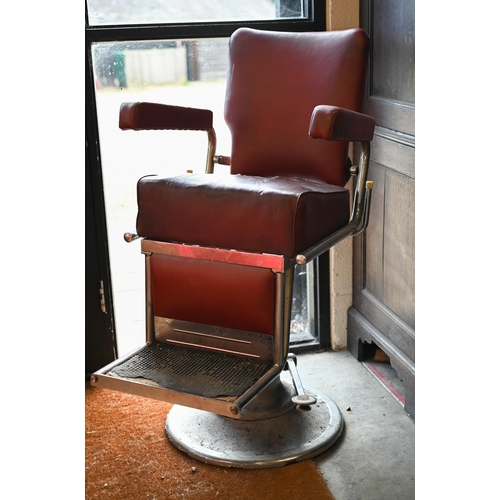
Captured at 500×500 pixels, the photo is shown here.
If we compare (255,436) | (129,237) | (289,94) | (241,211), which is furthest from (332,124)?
(255,436)

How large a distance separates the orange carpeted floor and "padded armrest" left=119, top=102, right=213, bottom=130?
0.92 metres

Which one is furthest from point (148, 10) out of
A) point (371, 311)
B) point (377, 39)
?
point (371, 311)

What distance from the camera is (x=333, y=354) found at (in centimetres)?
254

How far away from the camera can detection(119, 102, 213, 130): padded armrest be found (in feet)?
5.91

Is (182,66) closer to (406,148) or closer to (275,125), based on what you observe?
(275,125)

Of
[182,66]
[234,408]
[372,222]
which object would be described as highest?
[182,66]

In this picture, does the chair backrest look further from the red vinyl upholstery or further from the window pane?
the window pane

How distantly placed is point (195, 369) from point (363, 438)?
1.86ft

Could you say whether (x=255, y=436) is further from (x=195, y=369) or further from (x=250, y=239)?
(x=250, y=239)

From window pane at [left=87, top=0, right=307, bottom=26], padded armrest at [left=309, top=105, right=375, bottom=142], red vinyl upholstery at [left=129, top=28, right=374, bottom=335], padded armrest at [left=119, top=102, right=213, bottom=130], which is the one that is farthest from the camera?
window pane at [left=87, top=0, right=307, bottom=26]

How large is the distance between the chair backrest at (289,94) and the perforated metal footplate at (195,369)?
0.60 meters

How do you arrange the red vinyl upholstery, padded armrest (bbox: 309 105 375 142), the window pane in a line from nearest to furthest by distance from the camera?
1. padded armrest (bbox: 309 105 375 142)
2. the red vinyl upholstery
3. the window pane

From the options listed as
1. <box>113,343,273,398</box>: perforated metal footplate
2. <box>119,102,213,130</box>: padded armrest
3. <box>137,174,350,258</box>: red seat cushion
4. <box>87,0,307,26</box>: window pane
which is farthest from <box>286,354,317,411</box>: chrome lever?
<box>87,0,307,26</box>: window pane
